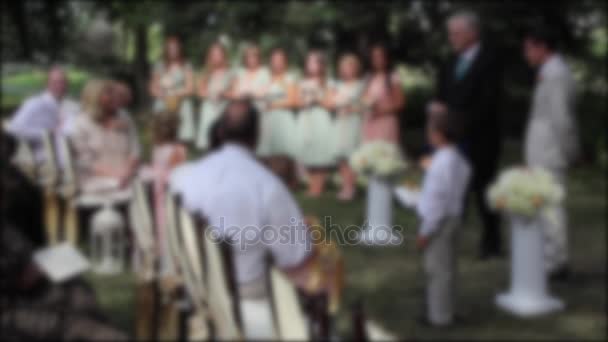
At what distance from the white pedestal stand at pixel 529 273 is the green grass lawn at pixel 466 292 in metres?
0.10

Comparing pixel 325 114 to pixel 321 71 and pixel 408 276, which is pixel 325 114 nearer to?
pixel 321 71

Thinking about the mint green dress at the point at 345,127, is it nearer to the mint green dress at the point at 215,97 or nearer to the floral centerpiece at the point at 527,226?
the mint green dress at the point at 215,97

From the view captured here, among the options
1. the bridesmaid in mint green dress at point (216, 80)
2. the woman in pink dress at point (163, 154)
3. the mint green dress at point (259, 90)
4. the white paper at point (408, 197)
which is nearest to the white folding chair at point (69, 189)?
the woman in pink dress at point (163, 154)

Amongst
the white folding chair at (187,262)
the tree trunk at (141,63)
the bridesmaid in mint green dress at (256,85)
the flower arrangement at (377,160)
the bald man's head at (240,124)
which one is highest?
the tree trunk at (141,63)

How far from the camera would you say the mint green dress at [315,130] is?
33.7 feet

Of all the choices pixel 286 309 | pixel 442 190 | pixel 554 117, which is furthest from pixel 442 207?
pixel 286 309

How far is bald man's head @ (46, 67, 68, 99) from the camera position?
7363mm

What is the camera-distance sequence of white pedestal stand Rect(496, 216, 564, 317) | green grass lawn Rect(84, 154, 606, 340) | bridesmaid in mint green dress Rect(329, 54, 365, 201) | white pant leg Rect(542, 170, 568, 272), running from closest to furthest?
green grass lawn Rect(84, 154, 606, 340), white pedestal stand Rect(496, 216, 564, 317), white pant leg Rect(542, 170, 568, 272), bridesmaid in mint green dress Rect(329, 54, 365, 201)

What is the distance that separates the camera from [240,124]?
11.9 feet

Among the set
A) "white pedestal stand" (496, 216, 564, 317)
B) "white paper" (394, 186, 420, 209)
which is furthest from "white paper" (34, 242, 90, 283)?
"white pedestal stand" (496, 216, 564, 317)

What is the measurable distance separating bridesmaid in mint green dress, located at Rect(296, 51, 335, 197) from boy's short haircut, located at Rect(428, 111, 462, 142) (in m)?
5.11

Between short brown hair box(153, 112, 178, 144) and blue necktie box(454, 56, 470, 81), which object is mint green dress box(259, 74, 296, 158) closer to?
blue necktie box(454, 56, 470, 81)

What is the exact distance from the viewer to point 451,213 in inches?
200

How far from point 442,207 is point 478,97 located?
186 centimetres
